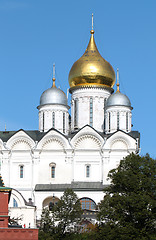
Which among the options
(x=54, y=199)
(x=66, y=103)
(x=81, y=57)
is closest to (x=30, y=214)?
(x=54, y=199)

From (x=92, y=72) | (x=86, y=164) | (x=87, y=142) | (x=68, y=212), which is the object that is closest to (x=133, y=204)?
(x=68, y=212)

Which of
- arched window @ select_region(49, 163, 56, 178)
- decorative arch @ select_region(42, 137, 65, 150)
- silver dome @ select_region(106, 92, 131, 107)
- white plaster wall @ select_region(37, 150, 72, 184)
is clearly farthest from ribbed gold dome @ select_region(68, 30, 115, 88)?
arched window @ select_region(49, 163, 56, 178)

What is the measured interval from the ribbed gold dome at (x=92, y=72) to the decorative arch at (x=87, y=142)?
5.13 m

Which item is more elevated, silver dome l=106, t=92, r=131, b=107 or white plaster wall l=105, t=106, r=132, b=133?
silver dome l=106, t=92, r=131, b=107

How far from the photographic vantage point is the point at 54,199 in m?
48.7

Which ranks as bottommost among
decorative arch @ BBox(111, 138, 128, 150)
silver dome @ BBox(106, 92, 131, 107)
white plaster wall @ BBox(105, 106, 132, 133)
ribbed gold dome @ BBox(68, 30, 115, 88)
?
decorative arch @ BBox(111, 138, 128, 150)

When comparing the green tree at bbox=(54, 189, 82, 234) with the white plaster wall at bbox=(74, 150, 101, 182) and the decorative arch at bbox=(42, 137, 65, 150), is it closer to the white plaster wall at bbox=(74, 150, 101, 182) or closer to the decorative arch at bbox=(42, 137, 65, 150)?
the white plaster wall at bbox=(74, 150, 101, 182)

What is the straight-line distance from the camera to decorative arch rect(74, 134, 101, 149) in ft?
165

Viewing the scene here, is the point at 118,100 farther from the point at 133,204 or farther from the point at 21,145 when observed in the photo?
the point at 133,204

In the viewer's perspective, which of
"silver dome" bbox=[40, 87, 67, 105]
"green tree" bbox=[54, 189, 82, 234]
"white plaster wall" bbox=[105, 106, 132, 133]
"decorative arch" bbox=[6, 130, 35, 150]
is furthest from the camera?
"silver dome" bbox=[40, 87, 67, 105]

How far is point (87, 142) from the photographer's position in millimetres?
50188

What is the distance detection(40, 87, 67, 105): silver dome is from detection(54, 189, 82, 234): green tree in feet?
41.3

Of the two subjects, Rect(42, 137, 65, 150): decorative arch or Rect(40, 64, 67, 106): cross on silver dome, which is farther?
Rect(40, 64, 67, 106): cross on silver dome

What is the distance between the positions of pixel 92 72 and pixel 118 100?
11.9 feet
